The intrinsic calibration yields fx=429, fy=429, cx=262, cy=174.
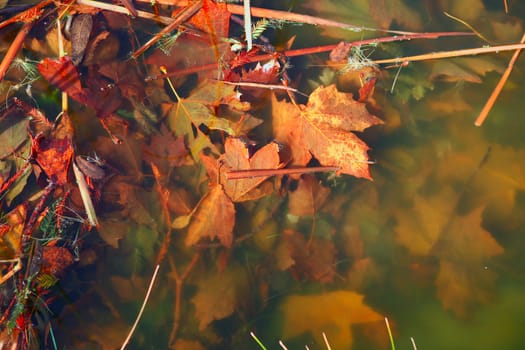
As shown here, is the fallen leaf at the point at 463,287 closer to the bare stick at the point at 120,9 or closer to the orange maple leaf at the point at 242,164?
the orange maple leaf at the point at 242,164

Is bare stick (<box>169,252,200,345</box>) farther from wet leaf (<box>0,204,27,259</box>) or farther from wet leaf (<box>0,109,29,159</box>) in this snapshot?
wet leaf (<box>0,109,29,159</box>)

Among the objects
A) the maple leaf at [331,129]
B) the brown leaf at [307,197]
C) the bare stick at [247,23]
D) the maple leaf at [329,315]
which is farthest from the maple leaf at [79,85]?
the maple leaf at [329,315]

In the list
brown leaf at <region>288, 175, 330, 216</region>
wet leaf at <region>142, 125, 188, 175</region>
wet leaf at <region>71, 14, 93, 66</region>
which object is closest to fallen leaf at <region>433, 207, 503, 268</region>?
brown leaf at <region>288, 175, 330, 216</region>

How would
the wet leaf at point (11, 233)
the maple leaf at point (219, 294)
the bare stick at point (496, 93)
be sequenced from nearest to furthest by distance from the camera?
the wet leaf at point (11, 233)
the maple leaf at point (219, 294)
the bare stick at point (496, 93)

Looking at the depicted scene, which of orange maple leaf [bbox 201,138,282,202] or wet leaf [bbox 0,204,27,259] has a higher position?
orange maple leaf [bbox 201,138,282,202]

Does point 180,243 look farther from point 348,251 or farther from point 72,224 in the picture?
point 348,251

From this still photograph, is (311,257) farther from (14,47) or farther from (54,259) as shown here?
(14,47)
